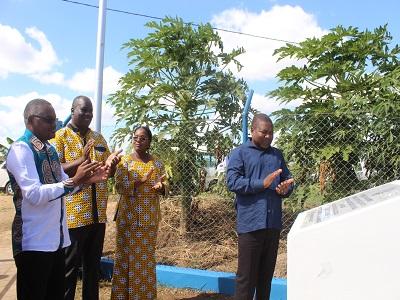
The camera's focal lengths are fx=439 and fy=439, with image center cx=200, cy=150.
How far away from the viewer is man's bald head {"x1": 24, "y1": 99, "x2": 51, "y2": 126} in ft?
8.59

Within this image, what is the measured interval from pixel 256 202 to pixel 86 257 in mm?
1472

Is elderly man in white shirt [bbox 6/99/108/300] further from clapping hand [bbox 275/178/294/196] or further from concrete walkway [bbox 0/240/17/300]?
concrete walkway [bbox 0/240/17/300]

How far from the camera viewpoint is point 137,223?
12.5ft

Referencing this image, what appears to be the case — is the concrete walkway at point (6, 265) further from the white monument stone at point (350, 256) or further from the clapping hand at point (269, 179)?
the white monument stone at point (350, 256)

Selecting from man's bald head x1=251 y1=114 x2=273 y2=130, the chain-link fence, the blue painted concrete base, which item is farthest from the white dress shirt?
the chain-link fence

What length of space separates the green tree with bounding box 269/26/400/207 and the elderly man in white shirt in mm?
2946

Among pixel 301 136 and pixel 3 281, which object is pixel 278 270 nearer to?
pixel 301 136

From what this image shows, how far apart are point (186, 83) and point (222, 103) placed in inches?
20.2

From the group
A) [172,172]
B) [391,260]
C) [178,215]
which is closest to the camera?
[391,260]

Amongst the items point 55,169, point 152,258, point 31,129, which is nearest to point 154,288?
point 152,258

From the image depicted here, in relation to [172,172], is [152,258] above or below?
below

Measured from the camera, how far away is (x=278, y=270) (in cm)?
457

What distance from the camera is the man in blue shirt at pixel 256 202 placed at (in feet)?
10.5

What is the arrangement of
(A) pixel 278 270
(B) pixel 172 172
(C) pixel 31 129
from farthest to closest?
(B) pixel 172 172
(A) pixel 278 270
(C) pixel 31 129
